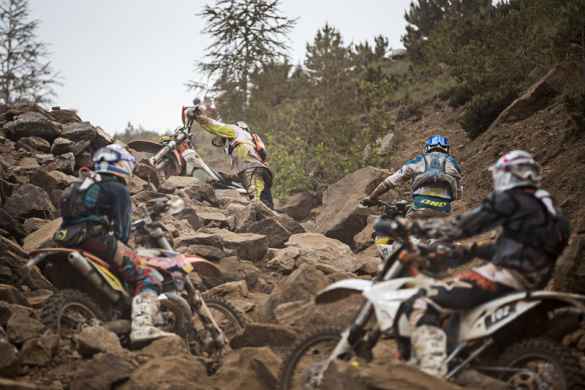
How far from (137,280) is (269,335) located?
159 centimetres

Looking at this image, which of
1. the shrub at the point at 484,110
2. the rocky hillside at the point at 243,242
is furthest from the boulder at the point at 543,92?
the shrub at the point at 484,110

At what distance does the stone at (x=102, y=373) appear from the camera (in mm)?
5402

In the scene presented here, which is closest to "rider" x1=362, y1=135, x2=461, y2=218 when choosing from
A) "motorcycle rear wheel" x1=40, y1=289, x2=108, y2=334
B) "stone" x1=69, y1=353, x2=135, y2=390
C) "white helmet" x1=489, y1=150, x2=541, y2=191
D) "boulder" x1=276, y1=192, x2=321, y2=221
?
"white helmet" x1=489, y1=150, x2=541, y2=191

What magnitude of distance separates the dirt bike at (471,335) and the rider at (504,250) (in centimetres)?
12

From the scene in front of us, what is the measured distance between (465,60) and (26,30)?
21290 mm

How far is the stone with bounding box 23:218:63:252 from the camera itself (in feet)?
27.5

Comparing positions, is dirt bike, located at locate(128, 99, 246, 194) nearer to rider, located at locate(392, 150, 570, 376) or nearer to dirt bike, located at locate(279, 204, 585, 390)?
dirt bike, located at locate(279, 204, 585, 390)

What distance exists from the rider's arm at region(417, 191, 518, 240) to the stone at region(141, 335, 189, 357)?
9.51 feet

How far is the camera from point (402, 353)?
516cm

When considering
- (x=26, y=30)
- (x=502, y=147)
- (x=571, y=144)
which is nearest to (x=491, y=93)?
(x=502, y=147)

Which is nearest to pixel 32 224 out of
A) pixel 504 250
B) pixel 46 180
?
pixel 46 180

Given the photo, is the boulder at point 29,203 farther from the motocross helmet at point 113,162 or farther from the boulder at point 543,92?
the boulder at point 543,92

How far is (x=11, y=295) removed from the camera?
7422 millimetres

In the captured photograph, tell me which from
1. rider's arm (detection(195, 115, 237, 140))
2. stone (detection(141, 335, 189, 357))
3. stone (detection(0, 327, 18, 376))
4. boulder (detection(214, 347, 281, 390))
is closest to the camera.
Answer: stone (detection(0, 327, 18, 376))
